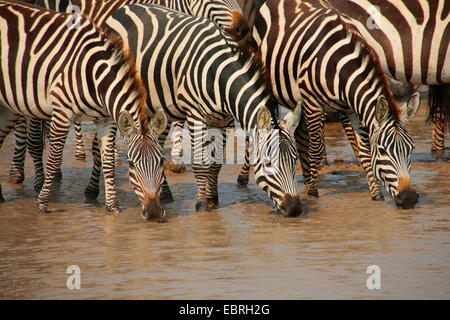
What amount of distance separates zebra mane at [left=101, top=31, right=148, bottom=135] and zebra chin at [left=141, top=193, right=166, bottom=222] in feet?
2.34

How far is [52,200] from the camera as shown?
33.9ft

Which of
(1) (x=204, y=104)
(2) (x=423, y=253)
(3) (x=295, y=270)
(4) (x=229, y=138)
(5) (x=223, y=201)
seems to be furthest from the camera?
(4) (x=229, y=138)

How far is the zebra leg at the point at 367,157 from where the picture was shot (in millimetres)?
9898

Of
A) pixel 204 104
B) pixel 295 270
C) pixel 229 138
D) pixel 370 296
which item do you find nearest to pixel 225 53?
pixel 204 104

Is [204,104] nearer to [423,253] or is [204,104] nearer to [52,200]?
[52,200]

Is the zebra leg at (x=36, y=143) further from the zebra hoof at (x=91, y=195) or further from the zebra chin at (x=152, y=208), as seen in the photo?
the zebra chin at (x=152, y=208)

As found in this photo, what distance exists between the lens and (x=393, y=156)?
9055mm

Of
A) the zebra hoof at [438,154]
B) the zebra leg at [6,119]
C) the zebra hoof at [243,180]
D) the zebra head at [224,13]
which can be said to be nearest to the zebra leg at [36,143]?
the zebra leg at [6,119]

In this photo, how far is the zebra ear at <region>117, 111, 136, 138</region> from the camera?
8.80 m

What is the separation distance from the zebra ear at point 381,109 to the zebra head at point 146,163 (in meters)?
2.36

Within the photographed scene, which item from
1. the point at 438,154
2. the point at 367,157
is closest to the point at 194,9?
the point at 438,154

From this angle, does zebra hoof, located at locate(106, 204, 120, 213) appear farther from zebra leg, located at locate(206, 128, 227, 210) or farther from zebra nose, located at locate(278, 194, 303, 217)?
zebra nose, located at locate(278, 194, 303, 217)

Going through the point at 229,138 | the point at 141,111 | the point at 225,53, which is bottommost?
the point at 229,138

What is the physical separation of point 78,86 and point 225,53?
170cm
